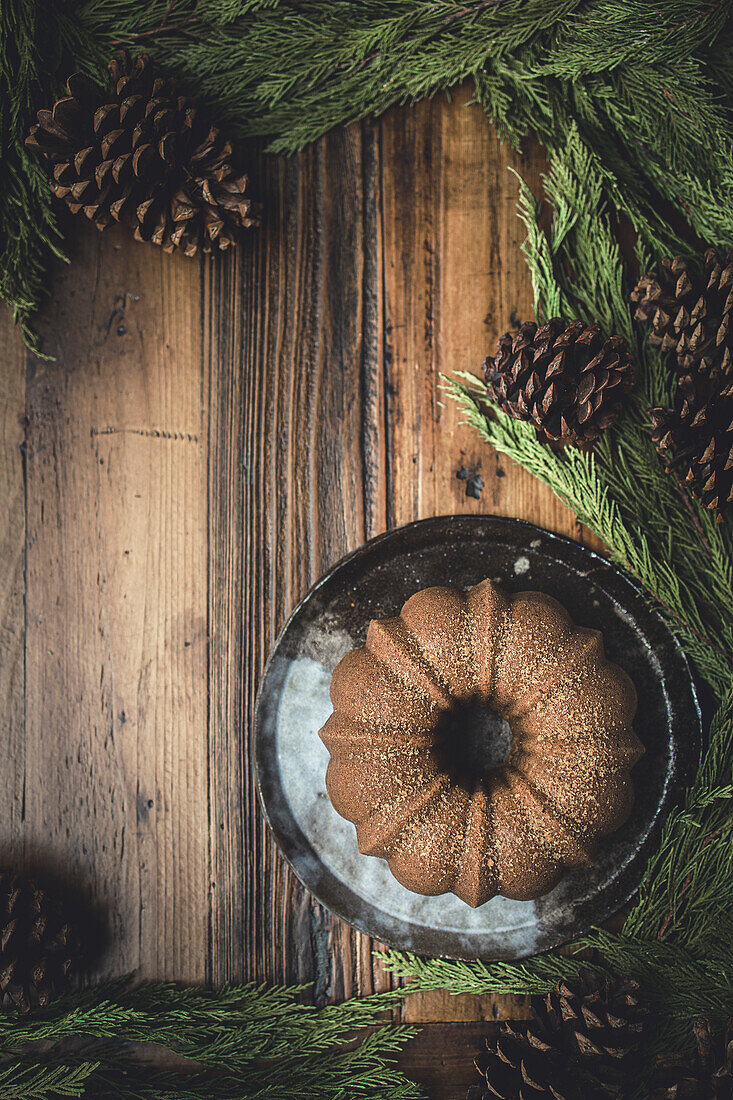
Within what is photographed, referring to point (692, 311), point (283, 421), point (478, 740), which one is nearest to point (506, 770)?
point (478, 740)

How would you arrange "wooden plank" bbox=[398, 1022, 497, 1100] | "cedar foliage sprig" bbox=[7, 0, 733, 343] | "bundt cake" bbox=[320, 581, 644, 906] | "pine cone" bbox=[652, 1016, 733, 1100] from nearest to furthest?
1. "pine cone" bbox=[652, 1016, 733, 1100]
2. "bundt cake" bbox=[320, 581, 644, 906]
3. "cedar foliage sprig" bbox=[7, 0, 733, 343]
4. "wooden plank" bbox=[398, 1022, 497, 1100]

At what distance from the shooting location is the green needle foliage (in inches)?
65.9

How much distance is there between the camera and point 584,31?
65.2 inches

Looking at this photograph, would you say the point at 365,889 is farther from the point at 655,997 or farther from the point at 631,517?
the point at 631,517

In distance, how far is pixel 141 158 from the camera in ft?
5.19

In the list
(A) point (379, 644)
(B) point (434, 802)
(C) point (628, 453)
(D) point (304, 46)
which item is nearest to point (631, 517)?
(C) point (628, 453)

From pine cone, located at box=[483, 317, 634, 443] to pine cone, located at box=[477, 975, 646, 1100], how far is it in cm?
124

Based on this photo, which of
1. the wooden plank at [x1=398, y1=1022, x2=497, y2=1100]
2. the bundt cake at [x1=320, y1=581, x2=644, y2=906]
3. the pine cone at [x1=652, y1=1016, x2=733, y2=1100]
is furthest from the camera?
the wooden plank at [x1=398, y1=1022, x2=497, y2=1100]

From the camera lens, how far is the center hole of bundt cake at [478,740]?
1728mm

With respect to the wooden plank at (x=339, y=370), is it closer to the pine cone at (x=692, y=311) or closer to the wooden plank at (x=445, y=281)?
the wooden plank at (x=445, y=281)

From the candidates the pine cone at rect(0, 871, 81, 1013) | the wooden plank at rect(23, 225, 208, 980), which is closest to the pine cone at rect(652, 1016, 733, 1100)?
the wooden plank at rect(23, 225, 208, 980)

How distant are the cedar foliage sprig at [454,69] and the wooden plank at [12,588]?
202 mm

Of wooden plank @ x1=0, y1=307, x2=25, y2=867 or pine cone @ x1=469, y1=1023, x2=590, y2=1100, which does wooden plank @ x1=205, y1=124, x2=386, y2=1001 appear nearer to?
wooden plank @ x1=0, y1=307, x2=25, y2=867

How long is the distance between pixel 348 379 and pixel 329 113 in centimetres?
66
